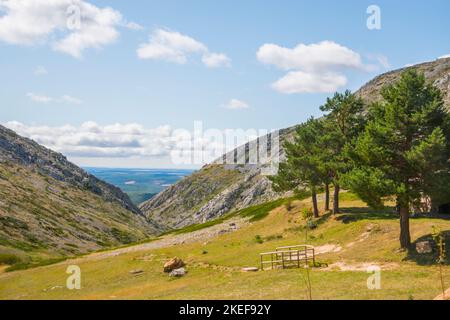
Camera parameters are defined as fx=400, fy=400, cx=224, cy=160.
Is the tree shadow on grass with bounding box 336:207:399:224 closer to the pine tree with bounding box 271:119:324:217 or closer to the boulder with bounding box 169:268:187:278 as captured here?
the pine tree with bounding box 271:119:324:217

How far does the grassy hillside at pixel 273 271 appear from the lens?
95.7ft

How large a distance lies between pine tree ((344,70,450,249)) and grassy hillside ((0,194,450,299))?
230 inches

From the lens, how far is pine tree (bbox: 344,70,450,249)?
35594 millimetres

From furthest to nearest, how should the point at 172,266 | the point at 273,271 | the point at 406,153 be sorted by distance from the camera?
1. the point at 172,266
2. the point at 273,271
3. the point at 406,153

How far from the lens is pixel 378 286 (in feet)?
90.4

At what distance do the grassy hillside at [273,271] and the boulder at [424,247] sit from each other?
1.02 meters

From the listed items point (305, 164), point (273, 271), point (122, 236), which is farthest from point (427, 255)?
point (122, 236)

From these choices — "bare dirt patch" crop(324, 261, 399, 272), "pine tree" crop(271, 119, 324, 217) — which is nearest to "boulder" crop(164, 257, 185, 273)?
"bare dirt patch" crop(324, 261, 399, 272)

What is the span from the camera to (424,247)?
36812 mm

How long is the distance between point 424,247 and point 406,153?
8828 millimetres

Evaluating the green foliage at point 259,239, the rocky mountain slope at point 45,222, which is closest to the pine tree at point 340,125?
the green foliage at point 259,239

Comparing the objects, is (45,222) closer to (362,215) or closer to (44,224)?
(44,224)

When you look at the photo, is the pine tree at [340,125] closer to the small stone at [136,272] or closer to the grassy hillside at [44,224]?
the small stone at [136,272]
